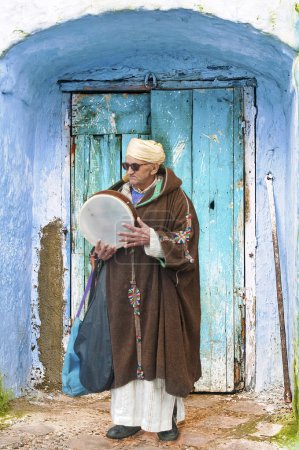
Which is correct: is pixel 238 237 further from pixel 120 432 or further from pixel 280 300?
pixel 120 432

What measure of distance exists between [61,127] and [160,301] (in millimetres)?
1772

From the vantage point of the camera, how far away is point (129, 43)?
5.32 metres

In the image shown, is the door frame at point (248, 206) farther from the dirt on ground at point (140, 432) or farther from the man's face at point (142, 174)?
the man's face at point (142, 174)

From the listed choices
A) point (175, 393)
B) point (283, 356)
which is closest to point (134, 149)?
point (175, 393)

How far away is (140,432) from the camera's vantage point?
15.7ft

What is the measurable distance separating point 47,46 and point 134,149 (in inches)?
43.6

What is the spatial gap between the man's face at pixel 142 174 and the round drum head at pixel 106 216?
0.17 meters

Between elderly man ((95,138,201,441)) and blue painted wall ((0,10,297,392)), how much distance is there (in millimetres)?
721

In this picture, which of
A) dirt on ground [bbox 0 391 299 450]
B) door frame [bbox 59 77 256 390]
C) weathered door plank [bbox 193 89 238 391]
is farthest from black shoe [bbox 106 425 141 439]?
door frame [bbox 59 77 256 390]

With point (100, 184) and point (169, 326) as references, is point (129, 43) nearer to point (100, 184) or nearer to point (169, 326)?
point (100, 184)

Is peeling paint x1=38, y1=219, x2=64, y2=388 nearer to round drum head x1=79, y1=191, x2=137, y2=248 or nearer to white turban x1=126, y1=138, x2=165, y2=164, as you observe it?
round drum head x1=79, y1=191, x2=137, y2=248

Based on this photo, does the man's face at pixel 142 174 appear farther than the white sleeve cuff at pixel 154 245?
Yes

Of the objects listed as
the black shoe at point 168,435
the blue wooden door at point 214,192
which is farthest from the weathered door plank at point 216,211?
the black shoe at point 168,435

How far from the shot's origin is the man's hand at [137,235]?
4344mm
